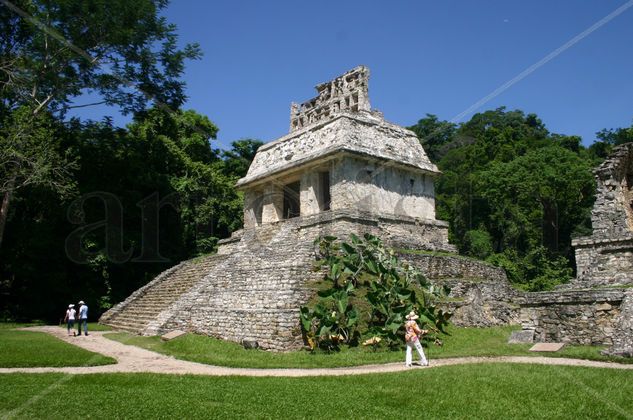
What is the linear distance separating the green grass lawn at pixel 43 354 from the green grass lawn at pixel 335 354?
171 cm

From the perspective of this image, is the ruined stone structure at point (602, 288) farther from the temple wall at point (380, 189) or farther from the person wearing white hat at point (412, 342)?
the temple wall at point (380, 189)

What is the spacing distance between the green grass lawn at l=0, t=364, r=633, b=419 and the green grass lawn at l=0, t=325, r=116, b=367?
1.50 m

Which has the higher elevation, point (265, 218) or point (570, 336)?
point (265, 218)

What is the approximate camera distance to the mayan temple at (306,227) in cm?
1357

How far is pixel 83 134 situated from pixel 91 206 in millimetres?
3217

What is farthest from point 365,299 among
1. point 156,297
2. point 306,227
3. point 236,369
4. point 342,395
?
point 156,297

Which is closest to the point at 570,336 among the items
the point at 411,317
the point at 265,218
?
the point at 411,317

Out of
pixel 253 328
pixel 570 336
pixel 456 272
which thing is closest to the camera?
pixel 570 336

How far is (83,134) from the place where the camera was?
23.1m

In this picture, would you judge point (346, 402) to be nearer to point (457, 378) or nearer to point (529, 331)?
point (457, 378)

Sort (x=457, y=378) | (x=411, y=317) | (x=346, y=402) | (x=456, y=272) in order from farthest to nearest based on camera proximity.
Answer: (x=456, y=272)
(x=411, y=317)
(x=457, y=378)
(x=346, y=402)

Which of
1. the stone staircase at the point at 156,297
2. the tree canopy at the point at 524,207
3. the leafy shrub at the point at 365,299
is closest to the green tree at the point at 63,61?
the stone staircase at the point at 156,297

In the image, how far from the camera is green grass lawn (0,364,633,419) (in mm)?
6441

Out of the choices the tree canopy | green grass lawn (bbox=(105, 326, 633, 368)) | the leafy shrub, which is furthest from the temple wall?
the tree canopy
